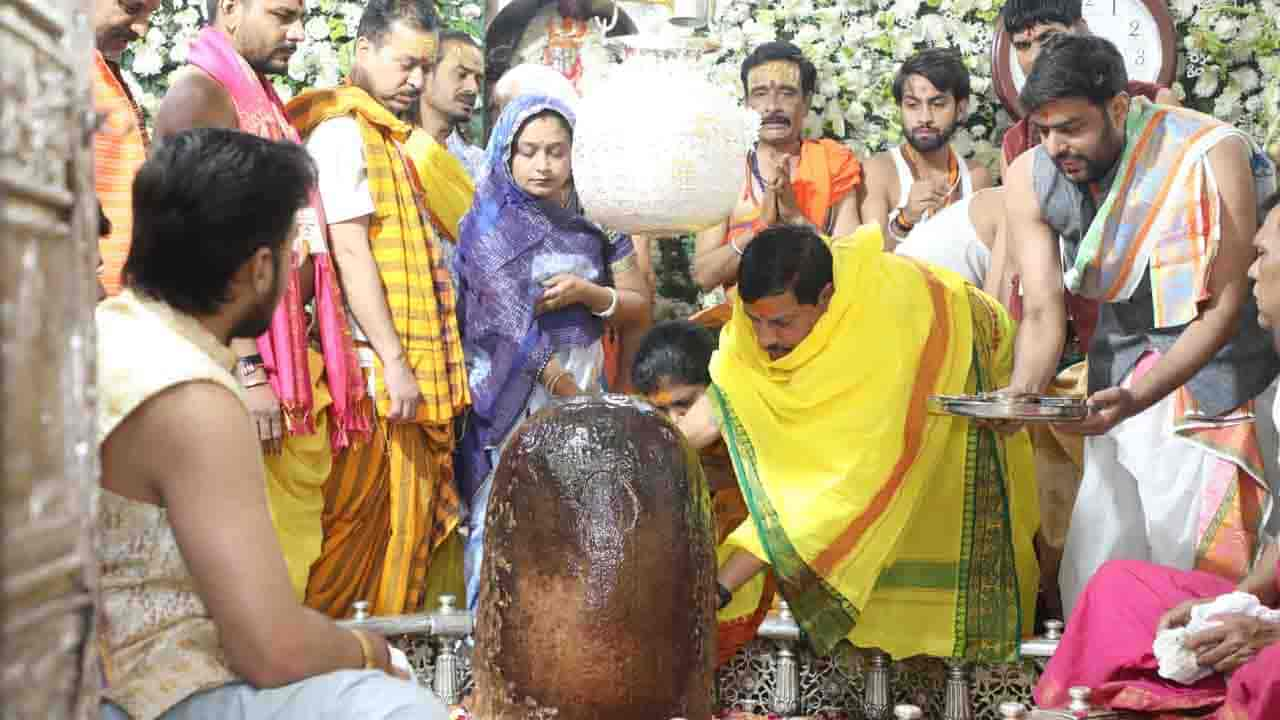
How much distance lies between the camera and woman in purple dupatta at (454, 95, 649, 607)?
218 inches

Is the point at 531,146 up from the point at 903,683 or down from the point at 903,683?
up

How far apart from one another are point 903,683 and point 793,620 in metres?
0.39

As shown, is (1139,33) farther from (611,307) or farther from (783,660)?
(783,660)

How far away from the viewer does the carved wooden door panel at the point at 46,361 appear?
1.32 meters

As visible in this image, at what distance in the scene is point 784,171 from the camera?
6348mm

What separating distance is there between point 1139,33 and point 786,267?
268cm

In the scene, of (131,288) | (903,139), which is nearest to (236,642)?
(131,288)

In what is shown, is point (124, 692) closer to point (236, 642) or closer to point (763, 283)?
point (236, 642)

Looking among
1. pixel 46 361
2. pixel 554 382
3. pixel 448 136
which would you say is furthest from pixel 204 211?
pixel 448 136

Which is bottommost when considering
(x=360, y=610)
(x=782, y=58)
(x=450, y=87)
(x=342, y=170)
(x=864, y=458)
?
(x=360, y=610)

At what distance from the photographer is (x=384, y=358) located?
5188mm

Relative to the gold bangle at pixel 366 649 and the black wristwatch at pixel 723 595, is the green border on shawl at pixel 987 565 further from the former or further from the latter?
the gold bangle at pixel 366 649

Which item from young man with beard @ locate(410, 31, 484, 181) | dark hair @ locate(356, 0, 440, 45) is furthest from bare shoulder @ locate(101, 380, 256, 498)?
young man with beard @ locate(410, 31, 484, 181)

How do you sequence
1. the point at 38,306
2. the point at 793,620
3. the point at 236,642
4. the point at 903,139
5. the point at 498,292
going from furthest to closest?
1. the point at 903,139
2. the point at 498,292
3. the point at 793,620
4. the point at 236,642
5. the point at 38,306
